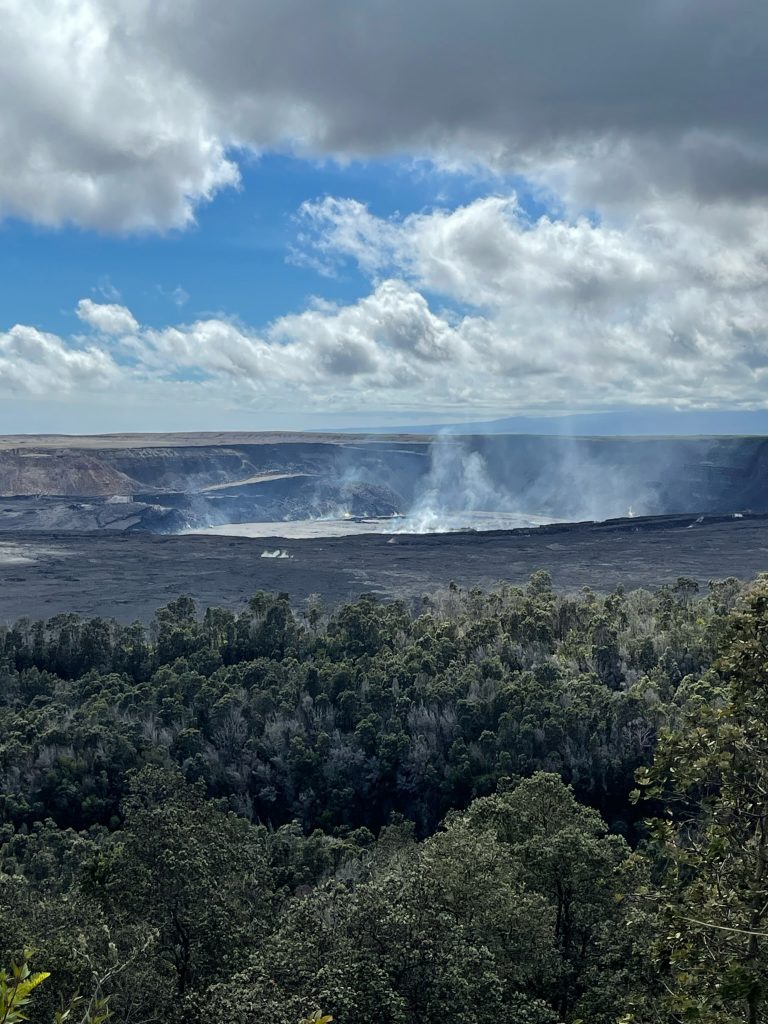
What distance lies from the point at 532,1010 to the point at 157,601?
47111mm

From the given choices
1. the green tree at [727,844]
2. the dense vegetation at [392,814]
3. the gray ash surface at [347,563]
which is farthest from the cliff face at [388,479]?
the green tree at [727,844]

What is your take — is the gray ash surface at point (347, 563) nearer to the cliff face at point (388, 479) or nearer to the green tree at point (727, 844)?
the cliff face at point (388, 479)

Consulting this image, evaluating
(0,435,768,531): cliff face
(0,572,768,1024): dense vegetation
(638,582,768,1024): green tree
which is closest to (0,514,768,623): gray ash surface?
(0,572,768,1024): dense vegetation

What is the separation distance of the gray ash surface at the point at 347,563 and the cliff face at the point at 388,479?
29.3m

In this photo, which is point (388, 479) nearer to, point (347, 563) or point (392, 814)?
point (347, 563)

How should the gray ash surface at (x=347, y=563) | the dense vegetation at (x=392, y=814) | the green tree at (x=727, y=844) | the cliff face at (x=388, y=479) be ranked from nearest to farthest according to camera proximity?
1. the green tree at (x=727, y=844)
2. the dense vegetation at (x=392, y=814)
3. the gray ash surface at (x=347, y=563)
4. the cliff face at (x=388, y=479)

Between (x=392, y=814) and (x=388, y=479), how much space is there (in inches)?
4743

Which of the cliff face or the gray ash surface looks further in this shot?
the cliff face

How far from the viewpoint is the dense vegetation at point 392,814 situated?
735 cm

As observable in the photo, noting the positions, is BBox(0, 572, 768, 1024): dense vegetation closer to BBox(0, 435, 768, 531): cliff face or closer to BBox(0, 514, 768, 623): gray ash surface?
BBox(0, 514, 768, 623): gray ash surface

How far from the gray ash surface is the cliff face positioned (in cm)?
2935

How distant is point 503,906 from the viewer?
12.2m

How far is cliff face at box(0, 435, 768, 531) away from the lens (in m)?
117

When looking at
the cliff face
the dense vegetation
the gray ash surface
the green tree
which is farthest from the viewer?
the cliff face
